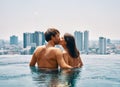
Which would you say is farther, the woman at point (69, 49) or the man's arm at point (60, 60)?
the woman at point (69, 49)

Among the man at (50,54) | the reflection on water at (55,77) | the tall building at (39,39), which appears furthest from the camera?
the tall building at (39,39)

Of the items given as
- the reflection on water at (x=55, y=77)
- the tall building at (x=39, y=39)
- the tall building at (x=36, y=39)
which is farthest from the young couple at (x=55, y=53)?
the tall building at (x=39, y=39)

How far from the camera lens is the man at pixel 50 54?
340 inches

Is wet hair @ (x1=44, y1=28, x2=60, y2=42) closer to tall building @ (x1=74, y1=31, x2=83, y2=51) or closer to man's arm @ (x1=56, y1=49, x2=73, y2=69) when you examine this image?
man's arm @ (x1=56, y1=49, x2=73, y2=69)

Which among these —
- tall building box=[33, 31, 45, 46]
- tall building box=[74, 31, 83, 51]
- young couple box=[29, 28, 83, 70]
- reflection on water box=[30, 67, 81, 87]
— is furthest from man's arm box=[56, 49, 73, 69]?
tall building box=[74, 31, 83, 51]

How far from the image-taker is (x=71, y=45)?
9047 millimetres

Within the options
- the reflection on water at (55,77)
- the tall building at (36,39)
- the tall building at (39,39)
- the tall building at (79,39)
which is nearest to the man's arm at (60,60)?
the reflection on water at (55,77)

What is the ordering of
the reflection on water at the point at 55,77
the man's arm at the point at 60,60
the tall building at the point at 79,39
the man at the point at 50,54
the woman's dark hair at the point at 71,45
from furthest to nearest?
the tall building at the point at 79,39
the woman's dark hair at the point at 71,45
the man at the point at 50,54
the man's arm at the point at 60,60
the reflection on water at the point at 55,77

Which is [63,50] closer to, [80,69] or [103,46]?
[80,69]

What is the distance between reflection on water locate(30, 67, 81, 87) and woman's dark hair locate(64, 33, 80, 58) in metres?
0.48

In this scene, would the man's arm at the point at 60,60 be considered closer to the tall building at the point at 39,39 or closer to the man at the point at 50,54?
the man at the point at 50,54

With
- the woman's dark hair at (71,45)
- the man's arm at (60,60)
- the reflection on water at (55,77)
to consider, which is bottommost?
the reflection on water at (55,77)

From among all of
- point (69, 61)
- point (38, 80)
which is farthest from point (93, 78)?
point (38, 80)

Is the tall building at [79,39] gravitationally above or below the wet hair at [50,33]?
below
